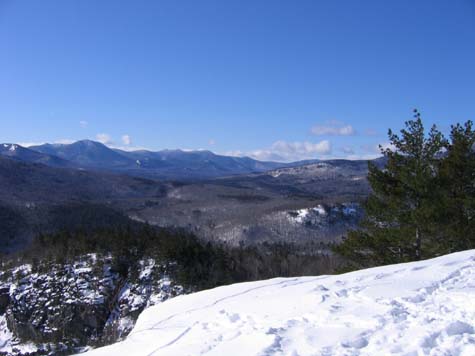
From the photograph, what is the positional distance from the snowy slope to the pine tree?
541 cm

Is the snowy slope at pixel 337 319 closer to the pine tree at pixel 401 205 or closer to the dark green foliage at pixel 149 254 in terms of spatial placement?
the pine tree at pixel 401 205

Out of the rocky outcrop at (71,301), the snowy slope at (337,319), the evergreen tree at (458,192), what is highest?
the evergreen tree at (458,192)

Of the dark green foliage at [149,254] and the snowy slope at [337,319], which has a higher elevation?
the snowy slope at [337,319]

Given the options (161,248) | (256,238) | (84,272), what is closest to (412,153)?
(161,248)

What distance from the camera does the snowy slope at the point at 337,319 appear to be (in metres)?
7.31

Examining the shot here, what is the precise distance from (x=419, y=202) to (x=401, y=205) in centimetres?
86

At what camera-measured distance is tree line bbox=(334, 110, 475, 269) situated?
59.7 ft

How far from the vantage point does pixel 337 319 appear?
875 centimetres

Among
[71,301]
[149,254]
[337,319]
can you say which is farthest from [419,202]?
[71,301]

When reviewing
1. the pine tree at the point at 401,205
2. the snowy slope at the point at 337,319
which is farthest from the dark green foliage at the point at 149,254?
the snowy slope at the point at 337,319

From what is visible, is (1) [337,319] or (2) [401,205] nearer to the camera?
(1) [337,319]

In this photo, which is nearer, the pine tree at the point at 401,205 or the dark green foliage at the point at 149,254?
the pine tree at the point at 401,205

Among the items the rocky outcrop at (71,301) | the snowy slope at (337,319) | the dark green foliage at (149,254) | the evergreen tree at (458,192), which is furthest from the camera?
the dark green foliage at (149,254)

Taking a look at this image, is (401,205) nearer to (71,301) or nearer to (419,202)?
(419,202)
